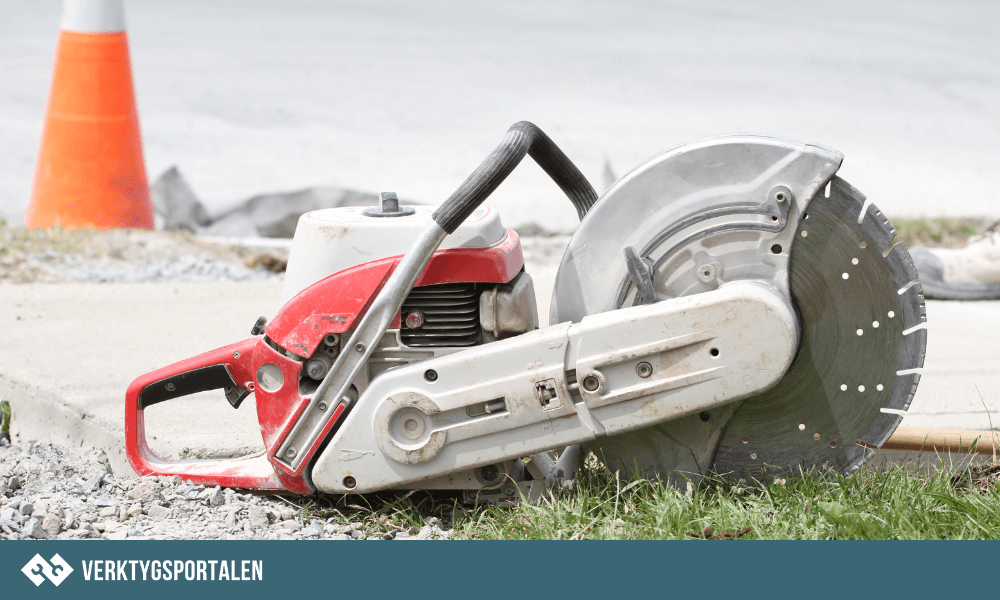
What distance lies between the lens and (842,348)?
2.71 m

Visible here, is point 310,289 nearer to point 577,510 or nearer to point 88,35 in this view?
point 577,510

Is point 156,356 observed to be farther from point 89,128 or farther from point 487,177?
point 487,177

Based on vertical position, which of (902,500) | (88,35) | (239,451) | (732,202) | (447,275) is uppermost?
(88,35)

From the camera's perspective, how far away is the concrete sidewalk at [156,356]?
383 centimetres

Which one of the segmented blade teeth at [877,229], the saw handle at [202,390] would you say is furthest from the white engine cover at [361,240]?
the segmented blade teeth at [877,229]

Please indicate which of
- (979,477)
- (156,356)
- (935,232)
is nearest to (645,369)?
(979,477)

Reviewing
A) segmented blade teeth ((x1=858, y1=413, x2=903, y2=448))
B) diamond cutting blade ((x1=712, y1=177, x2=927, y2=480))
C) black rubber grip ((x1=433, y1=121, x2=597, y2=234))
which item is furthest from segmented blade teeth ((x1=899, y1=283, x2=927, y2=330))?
black rubber grip ((x1=433, y1=121, x2=597, y2=234))

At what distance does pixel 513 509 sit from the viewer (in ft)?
9.66

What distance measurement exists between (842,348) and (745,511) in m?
0.53

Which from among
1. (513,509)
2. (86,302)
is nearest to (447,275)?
(513,509)

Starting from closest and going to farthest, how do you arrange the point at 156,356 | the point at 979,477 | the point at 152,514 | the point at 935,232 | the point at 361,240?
1. the point at 361,240
2. the point at 152,514
3. the point at 979,477
4. the point at 156,356
5. the point at 935,232

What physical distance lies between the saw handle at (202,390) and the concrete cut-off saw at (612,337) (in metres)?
0.02
